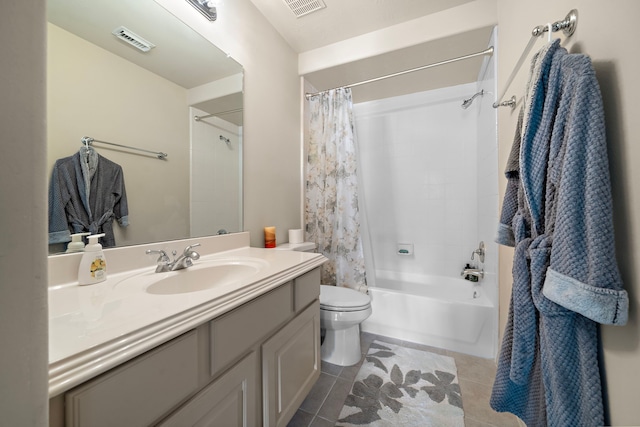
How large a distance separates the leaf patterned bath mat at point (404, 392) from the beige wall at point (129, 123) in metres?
1.27

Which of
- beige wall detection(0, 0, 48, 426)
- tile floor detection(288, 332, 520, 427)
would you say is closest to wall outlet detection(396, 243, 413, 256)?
tile floor detection(288, 332, 520, 427)

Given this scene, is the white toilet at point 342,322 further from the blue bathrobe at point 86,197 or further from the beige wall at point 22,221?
the beige wall at point 22,221

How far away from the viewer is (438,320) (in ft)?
5.81

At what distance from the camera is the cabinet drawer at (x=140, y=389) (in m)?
0.42

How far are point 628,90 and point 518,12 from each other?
1020 mm

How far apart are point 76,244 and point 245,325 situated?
0.63 m

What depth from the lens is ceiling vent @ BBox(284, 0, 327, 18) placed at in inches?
60.7

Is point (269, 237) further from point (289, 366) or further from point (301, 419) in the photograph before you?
point (301, 419)

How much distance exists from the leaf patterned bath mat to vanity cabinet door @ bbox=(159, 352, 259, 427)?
63 cm

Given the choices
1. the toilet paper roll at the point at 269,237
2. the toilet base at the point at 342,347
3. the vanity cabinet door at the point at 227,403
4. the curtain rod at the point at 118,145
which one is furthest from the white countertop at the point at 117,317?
the toilet base at the point at 342,347

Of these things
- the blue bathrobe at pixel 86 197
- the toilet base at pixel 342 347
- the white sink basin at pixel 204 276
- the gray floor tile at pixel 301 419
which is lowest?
the gray floor tile at pixel 301 419

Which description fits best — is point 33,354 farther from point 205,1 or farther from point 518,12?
point 518,12

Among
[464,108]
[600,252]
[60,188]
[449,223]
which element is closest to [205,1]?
[60,188]

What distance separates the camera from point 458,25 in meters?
1.59
